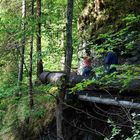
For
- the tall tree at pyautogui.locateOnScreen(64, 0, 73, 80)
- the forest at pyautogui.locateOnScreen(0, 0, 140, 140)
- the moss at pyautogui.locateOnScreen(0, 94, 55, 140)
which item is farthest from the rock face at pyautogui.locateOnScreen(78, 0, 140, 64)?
the moss at pyautogui.locateOnScreen(0, 94, 55, 140)

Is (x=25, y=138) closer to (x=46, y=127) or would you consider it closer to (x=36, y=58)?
(x=46, y=127)

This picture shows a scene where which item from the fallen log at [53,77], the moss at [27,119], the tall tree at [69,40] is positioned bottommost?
the moss at [27,119]

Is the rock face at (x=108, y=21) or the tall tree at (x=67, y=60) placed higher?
the rock face at (x=108, y=21)

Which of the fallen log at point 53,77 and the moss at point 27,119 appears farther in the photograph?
the moss at point 27,119

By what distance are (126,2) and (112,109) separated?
5.99 meters

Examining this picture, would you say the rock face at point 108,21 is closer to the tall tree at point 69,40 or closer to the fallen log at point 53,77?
the fallen log at point 53,77

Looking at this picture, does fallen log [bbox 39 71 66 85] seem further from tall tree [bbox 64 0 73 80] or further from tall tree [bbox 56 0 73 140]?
tall tree [bbox 64 0 73 80]

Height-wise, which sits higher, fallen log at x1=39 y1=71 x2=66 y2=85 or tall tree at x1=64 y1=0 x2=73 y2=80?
tall tree at x1=64 y1=0 x2=73 y2=80

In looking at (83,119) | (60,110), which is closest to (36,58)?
(60,110)

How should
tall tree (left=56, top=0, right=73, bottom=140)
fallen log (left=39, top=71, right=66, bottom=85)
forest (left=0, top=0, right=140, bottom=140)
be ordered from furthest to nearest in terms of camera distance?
fallen log (left=39, top=71, right=66, bottom=85) < tall tree (left=56, top=0, right=73, bottom=140) < forest (left=0, top=0, right=140, bottom=140)

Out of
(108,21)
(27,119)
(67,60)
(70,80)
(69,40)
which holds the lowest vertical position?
(27,119)

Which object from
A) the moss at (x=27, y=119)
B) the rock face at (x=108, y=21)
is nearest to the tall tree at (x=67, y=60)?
the moss at (x=27, y=119)

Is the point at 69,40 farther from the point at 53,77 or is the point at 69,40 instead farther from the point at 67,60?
the point at 53,77

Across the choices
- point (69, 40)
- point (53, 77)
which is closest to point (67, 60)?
point (69, 40)
